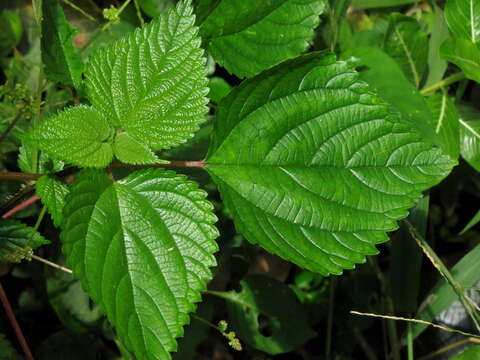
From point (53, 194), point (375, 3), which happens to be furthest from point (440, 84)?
point (53, 194)

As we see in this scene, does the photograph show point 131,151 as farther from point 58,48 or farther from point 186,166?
point 58,48

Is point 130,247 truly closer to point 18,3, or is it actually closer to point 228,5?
point 228,5

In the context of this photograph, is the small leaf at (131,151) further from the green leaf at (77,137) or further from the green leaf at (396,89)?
the green leaf at (396,89)

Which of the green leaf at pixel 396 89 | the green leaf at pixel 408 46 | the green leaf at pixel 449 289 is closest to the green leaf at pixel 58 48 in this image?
the green leaf at pixel 396 89

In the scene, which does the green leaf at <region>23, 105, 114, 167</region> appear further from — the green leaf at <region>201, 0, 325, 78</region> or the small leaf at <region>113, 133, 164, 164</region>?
the green leaf at <region>201, 0, 325, 78</region>

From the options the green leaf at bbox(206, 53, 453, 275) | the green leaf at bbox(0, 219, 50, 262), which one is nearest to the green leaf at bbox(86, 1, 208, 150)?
the green leaf at bbox(206, 53, 453, 275)

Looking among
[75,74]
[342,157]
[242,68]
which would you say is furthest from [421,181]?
[75,74]

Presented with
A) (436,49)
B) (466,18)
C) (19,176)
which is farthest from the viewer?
(436,49)
